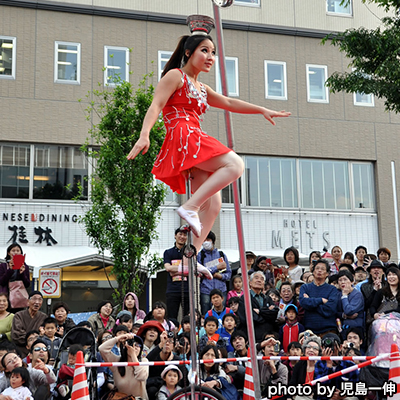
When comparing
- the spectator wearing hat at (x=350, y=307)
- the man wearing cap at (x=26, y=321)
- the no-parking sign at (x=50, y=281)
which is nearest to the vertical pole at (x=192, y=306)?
the spectator wearing hat at (x=350, y=307)

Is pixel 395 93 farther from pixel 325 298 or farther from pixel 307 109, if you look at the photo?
pixel 307 109

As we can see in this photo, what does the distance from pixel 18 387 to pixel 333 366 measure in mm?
3391

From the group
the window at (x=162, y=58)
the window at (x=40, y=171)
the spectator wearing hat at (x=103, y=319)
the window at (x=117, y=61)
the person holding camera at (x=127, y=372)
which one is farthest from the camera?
the window at (x=162, y=58)

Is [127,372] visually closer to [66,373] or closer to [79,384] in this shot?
[66,373]

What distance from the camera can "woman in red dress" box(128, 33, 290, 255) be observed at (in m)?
3.67

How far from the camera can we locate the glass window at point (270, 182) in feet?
57.0

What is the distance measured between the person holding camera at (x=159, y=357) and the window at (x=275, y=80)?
11916 millimetres

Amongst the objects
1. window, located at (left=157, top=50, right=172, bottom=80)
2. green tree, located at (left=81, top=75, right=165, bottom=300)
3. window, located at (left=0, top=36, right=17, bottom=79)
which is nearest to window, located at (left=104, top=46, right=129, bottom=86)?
window, located at (left=157, top=50, right=172, bottom=80)

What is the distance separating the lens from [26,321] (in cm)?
799

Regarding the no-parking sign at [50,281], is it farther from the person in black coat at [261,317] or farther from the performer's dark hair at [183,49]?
the performer's dark hair at [183,49]

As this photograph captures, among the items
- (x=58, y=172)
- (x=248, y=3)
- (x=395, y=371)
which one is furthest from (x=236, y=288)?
(x=248, y=3)

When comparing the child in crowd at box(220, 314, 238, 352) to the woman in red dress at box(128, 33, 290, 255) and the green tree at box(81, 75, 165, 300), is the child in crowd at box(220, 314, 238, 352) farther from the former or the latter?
the woman in red dress at box(128, 33, 290, 255)

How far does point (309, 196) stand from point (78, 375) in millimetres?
13372

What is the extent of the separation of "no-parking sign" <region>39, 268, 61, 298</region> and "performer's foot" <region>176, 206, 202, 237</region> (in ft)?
26.4
